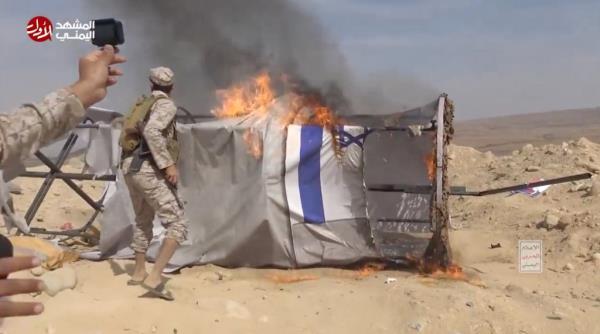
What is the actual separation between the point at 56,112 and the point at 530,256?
6021 mm

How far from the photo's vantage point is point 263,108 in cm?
749

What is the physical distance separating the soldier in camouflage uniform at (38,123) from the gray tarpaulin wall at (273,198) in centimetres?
491

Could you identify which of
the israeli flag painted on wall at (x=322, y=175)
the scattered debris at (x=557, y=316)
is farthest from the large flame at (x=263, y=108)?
the scattered debris at (x=557, y=316)

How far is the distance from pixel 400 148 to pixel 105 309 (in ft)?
13.3

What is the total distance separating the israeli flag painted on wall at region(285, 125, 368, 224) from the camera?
6.96 meters

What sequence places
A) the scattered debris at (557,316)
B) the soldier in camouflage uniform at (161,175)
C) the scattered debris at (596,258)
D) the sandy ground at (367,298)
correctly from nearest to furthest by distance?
1. the sandy ground at (367,298)
2. the scattered debris at (557,316)
3. the soldier in camouflage uniform at (161,175)
4. the scattered debris at (596,258)

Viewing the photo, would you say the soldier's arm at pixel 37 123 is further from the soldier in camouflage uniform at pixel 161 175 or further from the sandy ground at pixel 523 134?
the sandy ground at pixel 523 134

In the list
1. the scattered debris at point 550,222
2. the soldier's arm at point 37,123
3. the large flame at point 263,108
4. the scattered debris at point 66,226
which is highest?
the large flame at point 263,108

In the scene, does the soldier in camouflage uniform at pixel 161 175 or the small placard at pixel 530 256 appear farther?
the small placard at pixel 530 256

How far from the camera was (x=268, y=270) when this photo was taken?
22.8ft

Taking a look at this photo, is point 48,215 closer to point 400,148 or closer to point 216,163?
point 216,163

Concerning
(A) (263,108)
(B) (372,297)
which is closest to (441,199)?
(B) (372,297)

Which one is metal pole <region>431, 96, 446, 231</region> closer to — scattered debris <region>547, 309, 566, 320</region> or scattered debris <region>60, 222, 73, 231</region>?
scattered debris <region>547, 309, 566, 320</region>

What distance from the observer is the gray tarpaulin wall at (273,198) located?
693 centimetres
